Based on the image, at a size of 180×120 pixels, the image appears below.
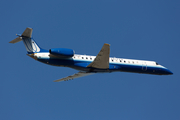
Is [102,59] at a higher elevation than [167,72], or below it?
below

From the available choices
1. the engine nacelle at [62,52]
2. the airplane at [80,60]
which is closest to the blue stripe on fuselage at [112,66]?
the airplane at [80,60]

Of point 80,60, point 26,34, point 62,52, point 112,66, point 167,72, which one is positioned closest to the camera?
point 62,52

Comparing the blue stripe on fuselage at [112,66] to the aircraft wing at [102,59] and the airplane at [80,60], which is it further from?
the aircraft wing at [102,59]

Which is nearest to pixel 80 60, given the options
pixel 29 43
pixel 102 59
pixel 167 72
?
pixel 102 59

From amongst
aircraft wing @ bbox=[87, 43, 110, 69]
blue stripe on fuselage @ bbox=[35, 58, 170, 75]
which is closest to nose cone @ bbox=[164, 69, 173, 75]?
blue stripe on fuselage @ bbox=[35, 58, 170, 75]

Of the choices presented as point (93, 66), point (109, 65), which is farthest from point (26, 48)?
point (109, 65)

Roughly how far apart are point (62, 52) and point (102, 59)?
164 inches

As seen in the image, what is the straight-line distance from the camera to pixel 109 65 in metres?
26.1

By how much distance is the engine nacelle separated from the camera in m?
23.2

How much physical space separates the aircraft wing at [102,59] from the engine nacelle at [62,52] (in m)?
2.50

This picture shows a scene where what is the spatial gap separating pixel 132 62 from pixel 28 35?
1240 cm

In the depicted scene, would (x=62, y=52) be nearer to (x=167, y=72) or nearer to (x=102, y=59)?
(x=102, y=59)

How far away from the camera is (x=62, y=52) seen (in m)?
23.6

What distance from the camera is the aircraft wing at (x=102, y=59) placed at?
22578mm
